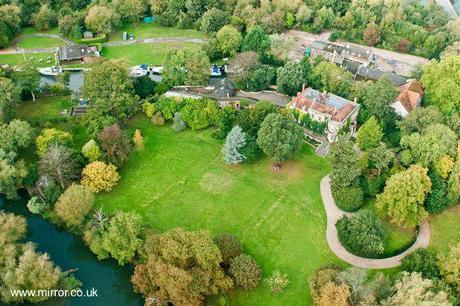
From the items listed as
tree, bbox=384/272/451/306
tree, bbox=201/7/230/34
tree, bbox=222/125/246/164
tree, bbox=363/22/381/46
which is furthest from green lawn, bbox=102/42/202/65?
tree, bbox=384/272/451/306

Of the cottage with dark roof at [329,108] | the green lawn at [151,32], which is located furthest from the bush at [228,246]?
the green lawn at [151,32]

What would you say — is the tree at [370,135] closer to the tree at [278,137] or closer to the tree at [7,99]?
the tree at [278,137]

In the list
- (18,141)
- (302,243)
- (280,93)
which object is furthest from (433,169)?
(18,141)

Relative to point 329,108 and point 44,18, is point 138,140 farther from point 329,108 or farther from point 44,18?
point 44,18

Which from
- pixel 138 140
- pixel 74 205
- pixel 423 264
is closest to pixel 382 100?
pixel 423 264

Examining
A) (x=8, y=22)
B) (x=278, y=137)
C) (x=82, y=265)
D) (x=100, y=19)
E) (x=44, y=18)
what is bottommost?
(x=82, y=265)

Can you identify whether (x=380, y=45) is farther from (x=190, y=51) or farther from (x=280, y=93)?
(x=190, y=51)

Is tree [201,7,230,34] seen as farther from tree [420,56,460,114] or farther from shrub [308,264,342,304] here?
shrub [308,264,342,304]
